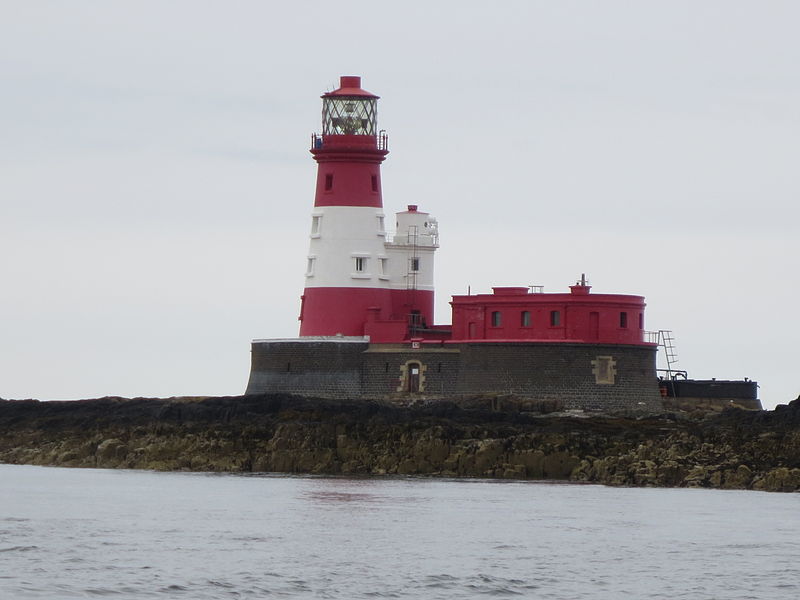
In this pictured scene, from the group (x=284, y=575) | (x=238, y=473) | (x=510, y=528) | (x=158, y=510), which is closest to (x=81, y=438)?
(x=238, y=473)

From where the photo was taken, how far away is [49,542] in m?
20.8

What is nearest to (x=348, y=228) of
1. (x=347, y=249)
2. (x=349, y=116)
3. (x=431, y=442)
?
(x=347, y=249)

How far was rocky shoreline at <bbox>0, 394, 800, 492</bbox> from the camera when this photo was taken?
1166 inches

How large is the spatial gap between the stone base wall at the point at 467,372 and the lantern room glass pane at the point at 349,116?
481 cm

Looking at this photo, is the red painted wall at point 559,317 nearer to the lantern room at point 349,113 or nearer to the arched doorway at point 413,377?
the arched doorway at point 413,377

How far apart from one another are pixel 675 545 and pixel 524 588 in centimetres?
374

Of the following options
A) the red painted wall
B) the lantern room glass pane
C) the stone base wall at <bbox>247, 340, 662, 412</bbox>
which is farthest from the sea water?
the lantern room glass pane

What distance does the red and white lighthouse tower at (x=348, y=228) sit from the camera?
4122cm

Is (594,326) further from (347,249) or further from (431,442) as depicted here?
(431,442)

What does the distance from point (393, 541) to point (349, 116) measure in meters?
21.2

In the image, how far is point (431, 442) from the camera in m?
32.0

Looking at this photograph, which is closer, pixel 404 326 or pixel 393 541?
pixel 393 541

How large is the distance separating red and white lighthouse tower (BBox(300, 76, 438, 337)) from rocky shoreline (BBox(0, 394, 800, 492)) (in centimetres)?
364

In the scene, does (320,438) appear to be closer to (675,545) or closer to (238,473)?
(238,473)
